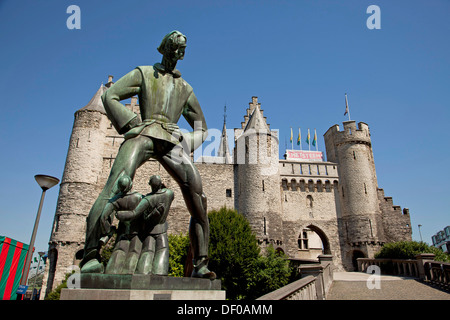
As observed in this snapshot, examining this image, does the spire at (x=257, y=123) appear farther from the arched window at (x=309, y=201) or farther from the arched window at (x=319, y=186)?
the arched window at (x=309, y=201)

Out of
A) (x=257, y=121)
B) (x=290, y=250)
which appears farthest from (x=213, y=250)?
(x=257, y=121)

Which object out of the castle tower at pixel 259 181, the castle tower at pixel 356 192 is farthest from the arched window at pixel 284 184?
the castle tower at pixel 356 192

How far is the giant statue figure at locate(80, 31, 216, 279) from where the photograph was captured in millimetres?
2732

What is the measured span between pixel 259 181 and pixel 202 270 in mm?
21915

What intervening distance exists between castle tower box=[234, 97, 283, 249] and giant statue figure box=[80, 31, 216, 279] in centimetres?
2042

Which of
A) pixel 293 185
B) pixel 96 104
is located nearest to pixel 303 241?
pixel 293 185

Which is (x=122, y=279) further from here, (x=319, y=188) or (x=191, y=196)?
(x=319, y=188)

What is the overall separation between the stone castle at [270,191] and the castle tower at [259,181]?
0.26 feet

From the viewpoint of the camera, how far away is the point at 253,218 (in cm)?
2342

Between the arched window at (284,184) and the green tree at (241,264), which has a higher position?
the arched window at (284,184)

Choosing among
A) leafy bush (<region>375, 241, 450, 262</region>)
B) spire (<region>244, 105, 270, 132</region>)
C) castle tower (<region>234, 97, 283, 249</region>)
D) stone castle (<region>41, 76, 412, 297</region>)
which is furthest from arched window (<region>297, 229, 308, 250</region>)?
spire (<region>244, 105, 270, 132</region>)

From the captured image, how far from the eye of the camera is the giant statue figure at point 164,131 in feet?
8.96

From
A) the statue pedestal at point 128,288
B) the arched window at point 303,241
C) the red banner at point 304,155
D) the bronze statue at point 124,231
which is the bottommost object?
the statue pedestal at point 128,288

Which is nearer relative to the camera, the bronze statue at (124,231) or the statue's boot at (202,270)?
the bronze statue at (124,231)
